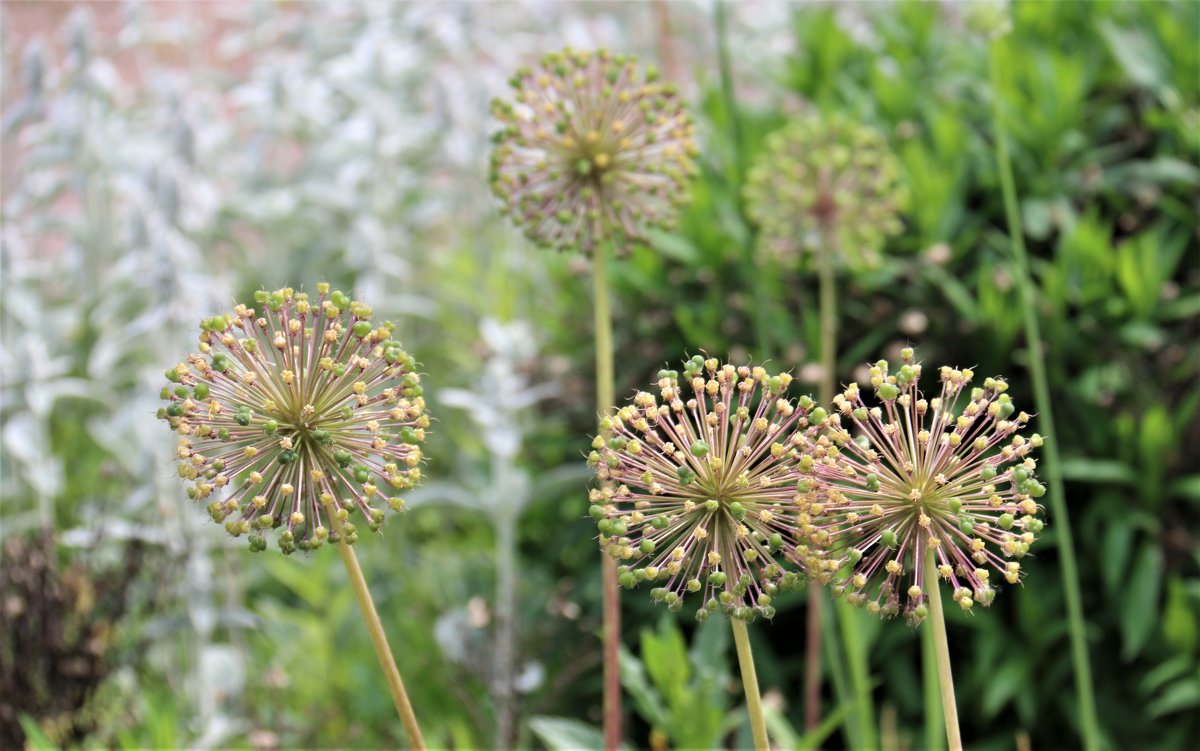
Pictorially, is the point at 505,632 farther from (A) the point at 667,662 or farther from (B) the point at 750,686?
(B) the point at 750,686

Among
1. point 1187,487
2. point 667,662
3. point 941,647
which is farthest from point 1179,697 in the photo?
point 941,647

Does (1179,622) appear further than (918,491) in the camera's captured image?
Yes

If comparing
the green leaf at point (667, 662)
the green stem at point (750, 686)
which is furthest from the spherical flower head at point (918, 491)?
the green leaf at point (667, 662)

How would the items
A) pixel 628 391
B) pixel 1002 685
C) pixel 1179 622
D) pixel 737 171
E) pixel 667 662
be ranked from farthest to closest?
pixel 628 391
pixel 737 171
pixel 1002 685
pixel 1179 622
pixel 667 662

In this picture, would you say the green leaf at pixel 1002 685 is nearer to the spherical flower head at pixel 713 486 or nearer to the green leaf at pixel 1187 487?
the green leaf at pixel 1187 487

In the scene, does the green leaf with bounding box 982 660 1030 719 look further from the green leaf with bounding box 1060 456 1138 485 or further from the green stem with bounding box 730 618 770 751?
the green stem with bounding box 730 618 770 751
